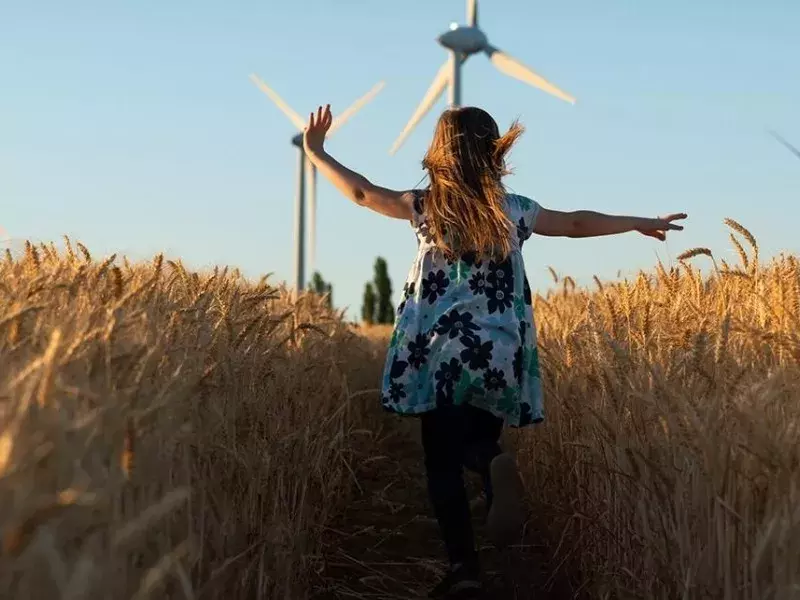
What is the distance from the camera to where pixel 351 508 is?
5.46 m

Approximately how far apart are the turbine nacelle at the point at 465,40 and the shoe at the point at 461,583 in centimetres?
1634

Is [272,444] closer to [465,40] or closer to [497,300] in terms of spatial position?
[497,300]

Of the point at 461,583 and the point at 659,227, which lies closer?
the point at 461,583

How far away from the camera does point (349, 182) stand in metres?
4.41

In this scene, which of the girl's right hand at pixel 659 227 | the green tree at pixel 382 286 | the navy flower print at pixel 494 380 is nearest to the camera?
the navy flower print at pixel 494 380

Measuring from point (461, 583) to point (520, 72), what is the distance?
48.1 feet

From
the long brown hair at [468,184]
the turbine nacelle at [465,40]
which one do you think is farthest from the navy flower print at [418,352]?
the turbine nacelle at [465,40]

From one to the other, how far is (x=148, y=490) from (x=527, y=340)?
7.19 ft

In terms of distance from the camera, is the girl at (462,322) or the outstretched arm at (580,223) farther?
the outstretched arm at (580,223)

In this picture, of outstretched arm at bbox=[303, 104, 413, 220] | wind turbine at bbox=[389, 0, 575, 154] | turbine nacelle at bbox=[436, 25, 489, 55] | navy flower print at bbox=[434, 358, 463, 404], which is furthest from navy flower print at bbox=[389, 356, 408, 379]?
turbine nacelle at bbox=[436, 25, 489, 55]

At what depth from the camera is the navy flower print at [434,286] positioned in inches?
162

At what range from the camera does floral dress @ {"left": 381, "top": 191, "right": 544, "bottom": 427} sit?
3.95 metres

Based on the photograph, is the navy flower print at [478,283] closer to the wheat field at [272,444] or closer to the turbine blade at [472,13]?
the wheat field at [272,444]

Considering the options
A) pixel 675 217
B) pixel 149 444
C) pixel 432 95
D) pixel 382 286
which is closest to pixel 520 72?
pixel 432 95
